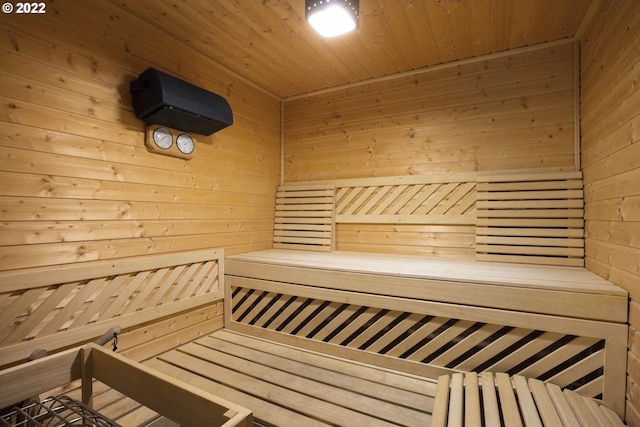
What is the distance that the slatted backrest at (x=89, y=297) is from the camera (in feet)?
6.07

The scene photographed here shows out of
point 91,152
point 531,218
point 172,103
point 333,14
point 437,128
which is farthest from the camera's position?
point 437,128

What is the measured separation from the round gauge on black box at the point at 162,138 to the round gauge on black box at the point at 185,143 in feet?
0.26

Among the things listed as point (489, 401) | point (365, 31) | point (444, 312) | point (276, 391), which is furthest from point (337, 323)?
point (365, 31)

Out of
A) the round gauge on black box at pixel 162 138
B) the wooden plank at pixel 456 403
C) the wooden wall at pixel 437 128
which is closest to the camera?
the wooden plank at pixel 456 403

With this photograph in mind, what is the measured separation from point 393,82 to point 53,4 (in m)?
2.93

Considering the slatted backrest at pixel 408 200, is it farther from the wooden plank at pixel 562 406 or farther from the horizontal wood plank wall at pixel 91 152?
the wooden plank at pixel 562 406

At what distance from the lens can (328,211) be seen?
3.77m

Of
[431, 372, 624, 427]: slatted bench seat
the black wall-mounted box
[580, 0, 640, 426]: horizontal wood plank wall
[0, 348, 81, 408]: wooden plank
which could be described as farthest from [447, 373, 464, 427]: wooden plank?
the black wall-mounted box

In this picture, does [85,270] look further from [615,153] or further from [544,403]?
[615,153]

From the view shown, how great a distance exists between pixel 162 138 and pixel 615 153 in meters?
3.18

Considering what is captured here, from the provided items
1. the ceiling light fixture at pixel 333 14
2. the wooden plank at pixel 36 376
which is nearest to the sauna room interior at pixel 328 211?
the wooden plank at pixel 36 376

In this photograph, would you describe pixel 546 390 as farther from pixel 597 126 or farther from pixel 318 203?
pixel 318 203

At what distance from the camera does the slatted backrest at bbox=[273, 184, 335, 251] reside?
3.76 m

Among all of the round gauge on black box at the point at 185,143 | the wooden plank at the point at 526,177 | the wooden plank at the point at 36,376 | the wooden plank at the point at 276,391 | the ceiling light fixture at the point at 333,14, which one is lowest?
the wooden plank at the point at 276,391
